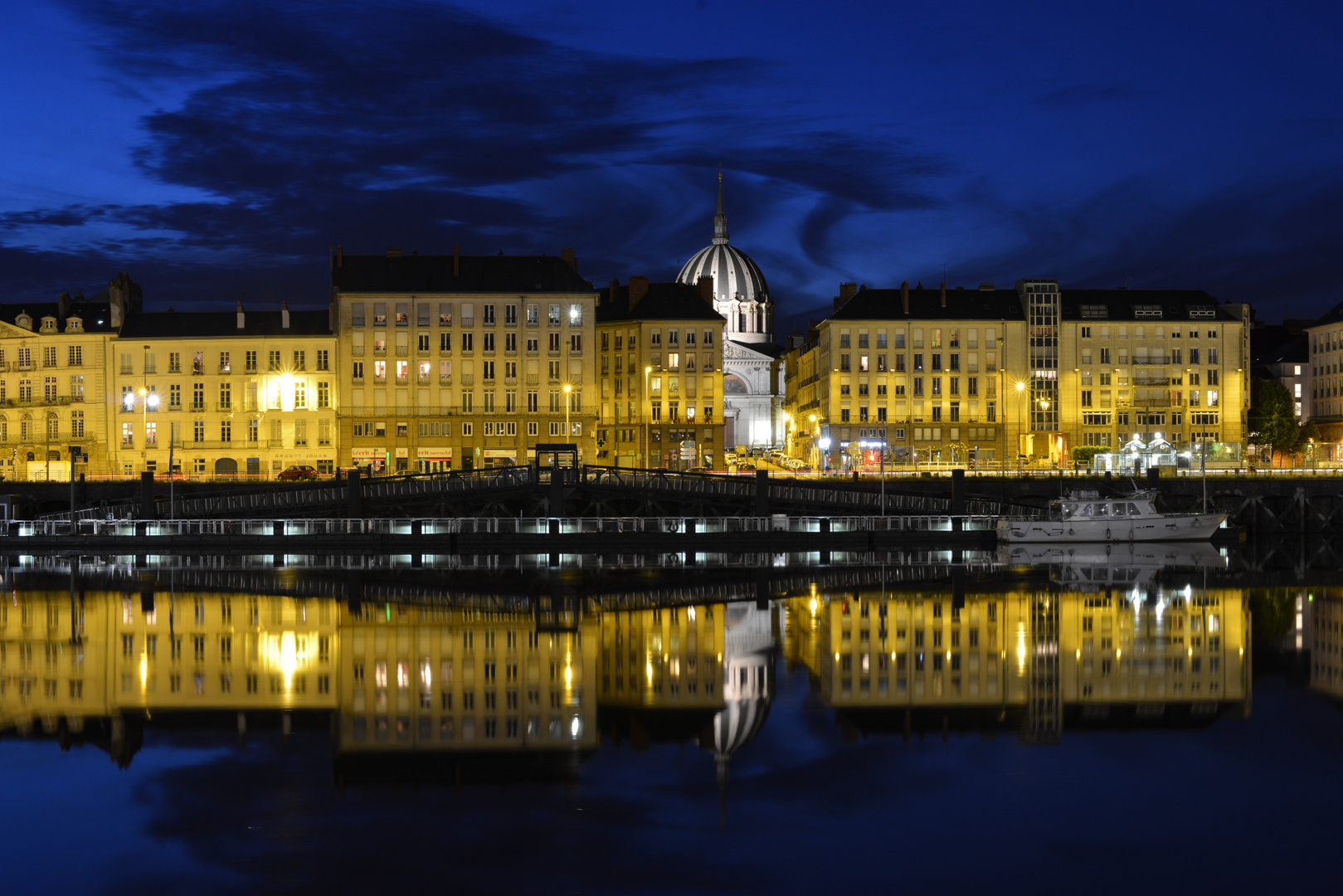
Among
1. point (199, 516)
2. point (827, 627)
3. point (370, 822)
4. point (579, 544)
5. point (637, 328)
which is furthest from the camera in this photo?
point (637, 328)

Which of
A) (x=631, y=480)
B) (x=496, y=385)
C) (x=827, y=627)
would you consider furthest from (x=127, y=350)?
(x=827, y=627)

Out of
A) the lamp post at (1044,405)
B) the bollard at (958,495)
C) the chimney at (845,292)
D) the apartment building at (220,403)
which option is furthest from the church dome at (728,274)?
the bollard at (958,495)

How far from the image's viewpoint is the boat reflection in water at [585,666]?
25.6m

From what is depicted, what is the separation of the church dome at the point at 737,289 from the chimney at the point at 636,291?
61.0 meters

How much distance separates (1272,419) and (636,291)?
59814 mm

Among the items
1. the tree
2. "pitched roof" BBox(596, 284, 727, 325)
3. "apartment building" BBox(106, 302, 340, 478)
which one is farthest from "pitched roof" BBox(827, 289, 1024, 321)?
"apartment building" BBox(106, 302, 340, 478)

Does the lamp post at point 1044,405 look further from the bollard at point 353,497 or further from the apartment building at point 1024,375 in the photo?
the bollard at point 353,497

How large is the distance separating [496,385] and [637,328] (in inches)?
583

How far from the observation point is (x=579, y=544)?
197ft

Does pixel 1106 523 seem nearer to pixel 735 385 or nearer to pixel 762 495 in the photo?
pixel 762 495

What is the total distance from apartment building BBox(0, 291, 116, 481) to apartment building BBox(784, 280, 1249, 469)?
189 feet

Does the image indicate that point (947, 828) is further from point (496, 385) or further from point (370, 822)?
point (496, 385)

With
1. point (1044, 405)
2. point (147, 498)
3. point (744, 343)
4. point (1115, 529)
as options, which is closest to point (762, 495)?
point (1115, 529)

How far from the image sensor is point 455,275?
103 metres
